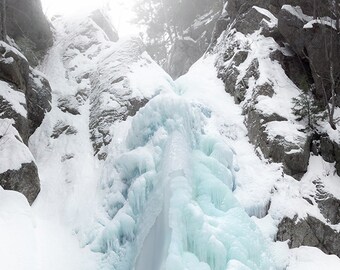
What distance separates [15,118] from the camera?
424 inches

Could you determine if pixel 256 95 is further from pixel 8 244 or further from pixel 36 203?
pixel 8 244

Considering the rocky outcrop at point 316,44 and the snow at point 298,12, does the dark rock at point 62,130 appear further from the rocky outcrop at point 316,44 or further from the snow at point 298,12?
the snow at point 298,12

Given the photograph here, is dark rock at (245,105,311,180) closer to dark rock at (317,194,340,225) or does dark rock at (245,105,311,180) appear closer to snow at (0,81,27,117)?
dark rock at (317,194,340,225)

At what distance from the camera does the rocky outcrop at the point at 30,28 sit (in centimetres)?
1563

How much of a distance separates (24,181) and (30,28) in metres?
10.3

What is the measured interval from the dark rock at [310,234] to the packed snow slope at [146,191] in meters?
0.26

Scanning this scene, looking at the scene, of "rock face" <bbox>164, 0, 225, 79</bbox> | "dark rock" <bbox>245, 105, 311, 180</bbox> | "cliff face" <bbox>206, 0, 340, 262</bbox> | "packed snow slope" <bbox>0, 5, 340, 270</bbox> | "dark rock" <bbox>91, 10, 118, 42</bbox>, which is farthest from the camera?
"rock face" <bbox>164, 0, 225, 79</bbox>

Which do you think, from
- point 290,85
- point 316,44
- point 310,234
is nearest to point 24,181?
point 310,234

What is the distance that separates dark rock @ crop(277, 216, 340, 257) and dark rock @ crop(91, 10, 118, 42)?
54.3ft

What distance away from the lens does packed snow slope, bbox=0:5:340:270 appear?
25.1ft

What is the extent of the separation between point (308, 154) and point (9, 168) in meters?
8.90

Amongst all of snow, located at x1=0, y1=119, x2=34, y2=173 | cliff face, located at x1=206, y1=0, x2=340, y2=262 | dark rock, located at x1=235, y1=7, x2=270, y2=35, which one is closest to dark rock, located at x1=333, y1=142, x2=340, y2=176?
cliff face, located at x1=206, y1=0, x2=340, y2=262

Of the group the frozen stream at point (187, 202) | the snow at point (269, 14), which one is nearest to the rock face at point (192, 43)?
the snow at point (269, 14)

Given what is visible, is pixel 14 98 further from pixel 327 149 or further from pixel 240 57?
pixel 327 149
